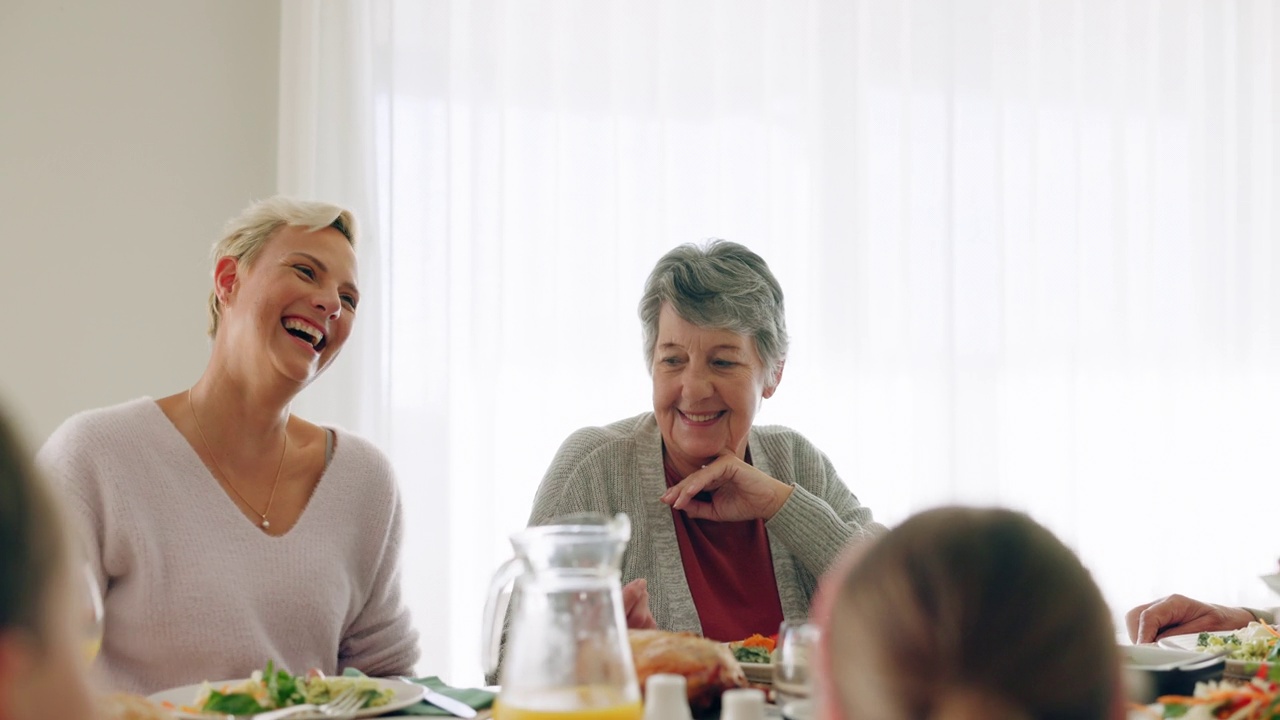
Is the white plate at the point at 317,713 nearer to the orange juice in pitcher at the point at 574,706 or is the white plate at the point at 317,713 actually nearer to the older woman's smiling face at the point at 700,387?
the orange juice in pitcher at the point at 574,706

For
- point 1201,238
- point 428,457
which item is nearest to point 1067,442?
point 1201,238

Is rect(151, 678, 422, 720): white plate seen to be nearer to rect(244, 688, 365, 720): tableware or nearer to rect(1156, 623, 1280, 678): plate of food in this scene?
rect(244, 688, 365, 720): tableware

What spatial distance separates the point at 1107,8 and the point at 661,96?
170 cm

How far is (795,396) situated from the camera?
3.62 metres

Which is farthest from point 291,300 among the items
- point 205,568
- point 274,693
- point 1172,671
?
point 1172,671

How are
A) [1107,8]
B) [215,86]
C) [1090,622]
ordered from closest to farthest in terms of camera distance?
[1090,622]
[215,86]
[1107,8]

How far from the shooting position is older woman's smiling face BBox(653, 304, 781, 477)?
2.06 metres

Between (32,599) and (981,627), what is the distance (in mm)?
366

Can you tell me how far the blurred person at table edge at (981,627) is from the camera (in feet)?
1.55

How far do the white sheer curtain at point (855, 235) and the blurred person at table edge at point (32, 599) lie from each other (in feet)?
9.48

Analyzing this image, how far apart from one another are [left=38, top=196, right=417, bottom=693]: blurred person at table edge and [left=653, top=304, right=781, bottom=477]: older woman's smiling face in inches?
20.5

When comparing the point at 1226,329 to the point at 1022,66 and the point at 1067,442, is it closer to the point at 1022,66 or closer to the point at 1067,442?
the point at 1067,442

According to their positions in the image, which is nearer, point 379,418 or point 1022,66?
point 379,418

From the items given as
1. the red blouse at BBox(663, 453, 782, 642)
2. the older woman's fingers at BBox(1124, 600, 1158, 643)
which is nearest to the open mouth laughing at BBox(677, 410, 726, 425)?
the red blouse at BBox(663, 453, 782, 642)
